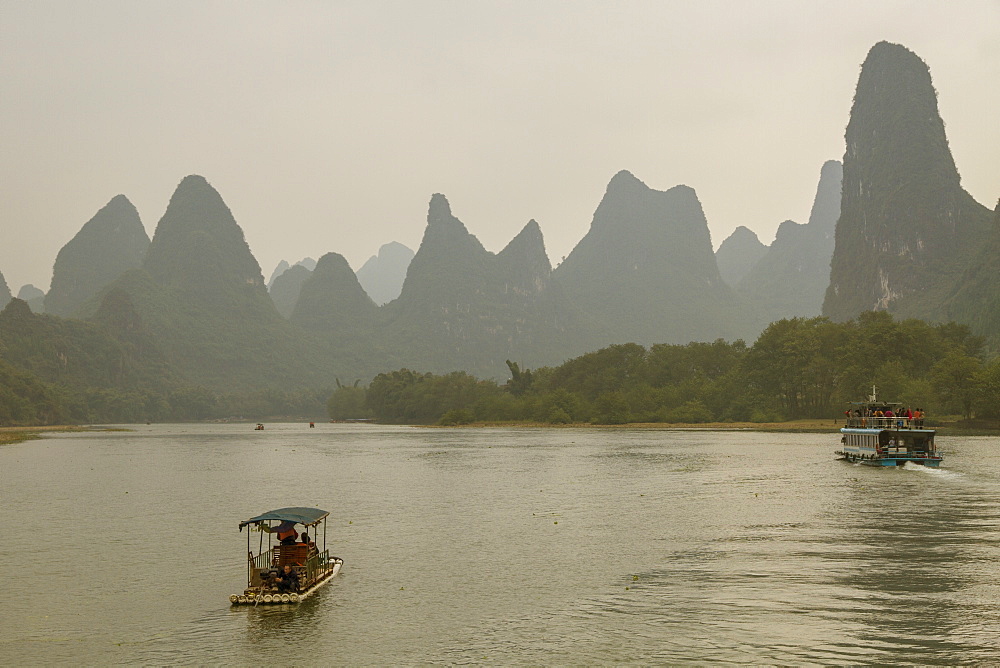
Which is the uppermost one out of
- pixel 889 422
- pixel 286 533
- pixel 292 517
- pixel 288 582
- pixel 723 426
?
pixel 889 422

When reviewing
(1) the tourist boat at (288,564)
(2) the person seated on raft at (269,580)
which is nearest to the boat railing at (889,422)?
(1) the tourist boat at (288,564)

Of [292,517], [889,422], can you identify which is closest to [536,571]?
[292,517]

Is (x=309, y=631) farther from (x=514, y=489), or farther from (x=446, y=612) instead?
(x=514, y=489)

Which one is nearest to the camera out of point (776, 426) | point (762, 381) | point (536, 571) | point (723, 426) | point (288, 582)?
point (288, 582)

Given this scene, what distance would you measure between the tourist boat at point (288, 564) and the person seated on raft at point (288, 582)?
0.03m

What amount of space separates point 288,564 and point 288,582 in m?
1.30

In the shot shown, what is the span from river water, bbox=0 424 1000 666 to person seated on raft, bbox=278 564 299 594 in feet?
2.37

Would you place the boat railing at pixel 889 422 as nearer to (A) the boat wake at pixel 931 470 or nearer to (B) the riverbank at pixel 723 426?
(A) the boat wake at pixel 931 470

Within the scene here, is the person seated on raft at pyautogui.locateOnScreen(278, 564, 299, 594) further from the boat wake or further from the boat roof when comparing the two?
the boat wake

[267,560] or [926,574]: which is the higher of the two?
[267,560]

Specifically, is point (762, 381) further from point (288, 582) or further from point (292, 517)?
point (288, 582)

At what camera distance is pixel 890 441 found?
2589 inches

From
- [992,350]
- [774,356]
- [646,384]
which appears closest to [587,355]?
[646,384]

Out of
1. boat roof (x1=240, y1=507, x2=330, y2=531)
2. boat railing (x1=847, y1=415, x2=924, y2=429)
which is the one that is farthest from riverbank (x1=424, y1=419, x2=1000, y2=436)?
boat roof (x1=240, y1=507, x2=330, y2=531)
